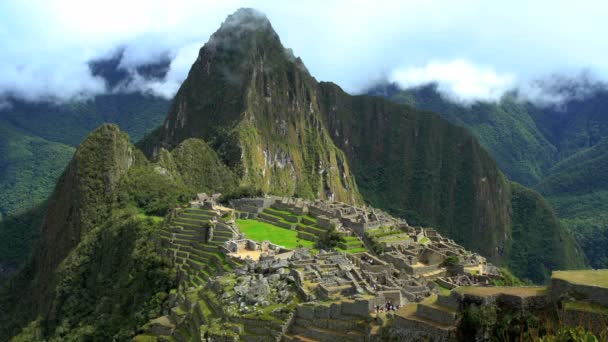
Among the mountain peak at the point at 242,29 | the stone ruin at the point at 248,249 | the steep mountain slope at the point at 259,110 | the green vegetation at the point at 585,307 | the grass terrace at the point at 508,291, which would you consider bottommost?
the green vegetation at the point at 585,307

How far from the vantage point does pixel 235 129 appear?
152m

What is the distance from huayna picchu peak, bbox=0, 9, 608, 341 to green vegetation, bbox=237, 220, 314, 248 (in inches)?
11.6

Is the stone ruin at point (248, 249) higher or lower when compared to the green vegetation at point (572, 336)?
higher

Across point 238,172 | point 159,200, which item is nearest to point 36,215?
point 238,172

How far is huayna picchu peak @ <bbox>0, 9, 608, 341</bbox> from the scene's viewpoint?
27.4 meters

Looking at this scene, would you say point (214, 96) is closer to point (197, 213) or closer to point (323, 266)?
point (197, 213)

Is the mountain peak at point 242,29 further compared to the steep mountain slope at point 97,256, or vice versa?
the mountain peak at point 242,29

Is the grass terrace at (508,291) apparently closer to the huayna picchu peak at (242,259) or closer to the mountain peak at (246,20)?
the huayna picchu peak at (242,259)

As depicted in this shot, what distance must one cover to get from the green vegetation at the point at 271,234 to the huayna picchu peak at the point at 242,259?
29 centimetres

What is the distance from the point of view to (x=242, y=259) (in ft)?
163

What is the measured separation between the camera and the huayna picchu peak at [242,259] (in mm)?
27359

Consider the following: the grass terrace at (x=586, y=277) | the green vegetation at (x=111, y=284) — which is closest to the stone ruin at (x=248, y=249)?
the green vegetation at (x=111, y=284)

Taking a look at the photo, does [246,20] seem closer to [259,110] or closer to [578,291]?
[259,110]

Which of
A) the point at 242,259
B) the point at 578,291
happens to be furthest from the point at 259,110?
the point at 578,291
